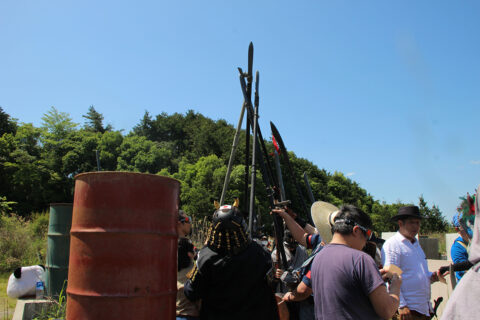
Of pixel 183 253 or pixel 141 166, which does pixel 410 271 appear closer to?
pixel 183 253

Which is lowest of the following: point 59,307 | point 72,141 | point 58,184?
point 59,307

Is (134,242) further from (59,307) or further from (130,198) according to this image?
(59,307)

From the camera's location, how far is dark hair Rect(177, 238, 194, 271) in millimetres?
3277

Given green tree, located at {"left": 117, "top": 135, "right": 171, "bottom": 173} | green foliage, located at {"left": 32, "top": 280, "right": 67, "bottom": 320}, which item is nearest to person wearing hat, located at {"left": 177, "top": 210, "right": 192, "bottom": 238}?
green foliage, located at {"left": 32, "top": 280, "right": 67, "bottom": 320}

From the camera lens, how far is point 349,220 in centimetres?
242

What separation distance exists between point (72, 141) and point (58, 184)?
447 cm

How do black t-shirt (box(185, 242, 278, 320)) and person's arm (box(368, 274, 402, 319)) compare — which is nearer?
person's arm (box(368, 274, 402, 319))

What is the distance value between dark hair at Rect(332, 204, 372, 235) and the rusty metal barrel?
116 centimetres

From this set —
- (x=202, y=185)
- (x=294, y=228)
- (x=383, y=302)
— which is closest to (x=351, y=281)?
(x=383, y=302)

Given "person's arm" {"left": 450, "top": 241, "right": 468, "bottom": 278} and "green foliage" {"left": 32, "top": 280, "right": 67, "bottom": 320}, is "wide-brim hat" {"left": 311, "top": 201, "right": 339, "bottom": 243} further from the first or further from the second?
"green foliage" {"left": 32, "top": 280, "right": 67, "bottom": 320}

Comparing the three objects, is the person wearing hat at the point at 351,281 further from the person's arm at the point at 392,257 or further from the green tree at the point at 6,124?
the green tree at the point at 6,124

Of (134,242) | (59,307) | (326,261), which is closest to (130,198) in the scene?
(134,242)

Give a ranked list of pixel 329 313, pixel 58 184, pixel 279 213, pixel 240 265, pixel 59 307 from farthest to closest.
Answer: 1. pixel 58 184
2. pixel 59 307
3. pixel 279 213
4. pixel 240 265
5. pixel 329 313

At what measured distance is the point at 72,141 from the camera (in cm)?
3206
